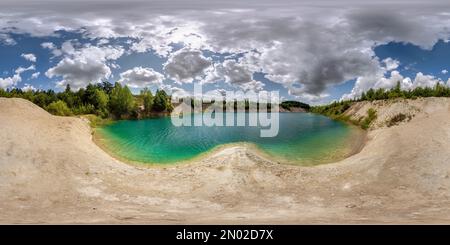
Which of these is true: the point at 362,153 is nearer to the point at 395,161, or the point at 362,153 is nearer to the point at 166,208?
the point at 395,161

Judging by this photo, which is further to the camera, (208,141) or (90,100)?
(90,100)

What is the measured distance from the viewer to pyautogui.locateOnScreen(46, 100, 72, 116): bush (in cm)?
3591

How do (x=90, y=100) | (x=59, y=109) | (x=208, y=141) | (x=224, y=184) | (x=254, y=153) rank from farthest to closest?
(x=90, y=100) → (x=59, y=109) → (x=208, y=141) → (x=254, y=153) → (x=224, y=184)

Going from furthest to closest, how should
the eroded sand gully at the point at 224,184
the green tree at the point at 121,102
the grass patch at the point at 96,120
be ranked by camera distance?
1. the green tree at the point at 121,102
2. the grass patch at the point at 96,120
3. the eroded sand gully at the point at 224,184

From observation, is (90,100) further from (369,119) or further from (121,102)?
(369,119)

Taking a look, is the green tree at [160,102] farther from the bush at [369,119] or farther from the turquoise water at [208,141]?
the bush at [369,119]

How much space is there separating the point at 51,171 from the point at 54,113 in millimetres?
15111

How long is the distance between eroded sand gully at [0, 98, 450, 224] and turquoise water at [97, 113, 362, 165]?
2.50 metres

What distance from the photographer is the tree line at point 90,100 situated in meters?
36.6

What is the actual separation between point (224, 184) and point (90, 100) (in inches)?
933

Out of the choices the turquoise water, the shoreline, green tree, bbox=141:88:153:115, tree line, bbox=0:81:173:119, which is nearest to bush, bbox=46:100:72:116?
tree line, bbox=0:81:173:119

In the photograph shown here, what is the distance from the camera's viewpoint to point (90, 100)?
40.5 m

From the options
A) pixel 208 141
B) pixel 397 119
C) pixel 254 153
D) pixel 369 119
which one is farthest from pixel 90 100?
pixel 397 119

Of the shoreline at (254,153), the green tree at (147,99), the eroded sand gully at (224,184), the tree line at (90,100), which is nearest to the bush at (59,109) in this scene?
the tree line at (90,100)
